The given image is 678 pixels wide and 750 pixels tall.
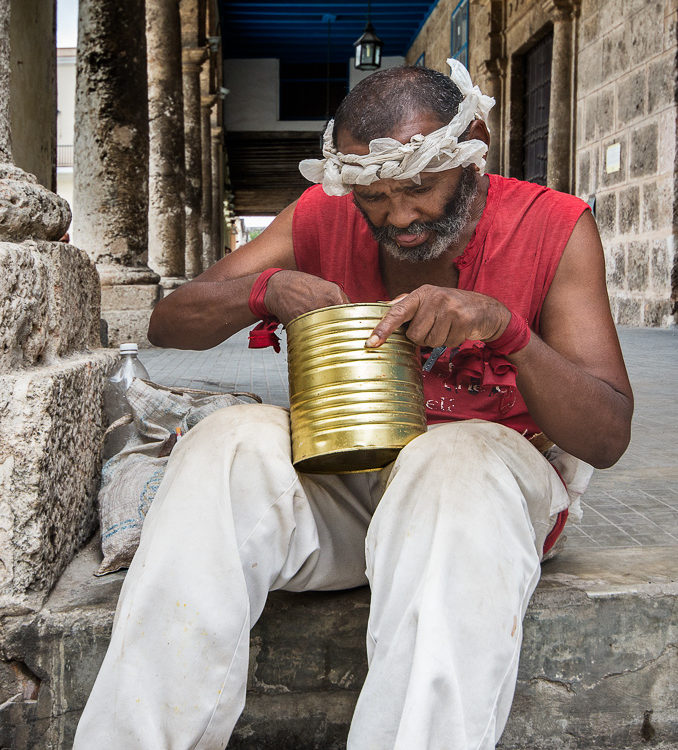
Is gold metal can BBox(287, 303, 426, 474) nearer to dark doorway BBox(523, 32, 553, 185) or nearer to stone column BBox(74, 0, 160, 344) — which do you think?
stone column BBox(74, 0, 160, 344)

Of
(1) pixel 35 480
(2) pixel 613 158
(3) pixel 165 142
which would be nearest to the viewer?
(1) pixel 35 480

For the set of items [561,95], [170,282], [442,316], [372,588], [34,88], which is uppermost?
[561,95]

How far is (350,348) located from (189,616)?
0.56 m

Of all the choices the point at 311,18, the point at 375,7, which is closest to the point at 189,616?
the point at 375,7

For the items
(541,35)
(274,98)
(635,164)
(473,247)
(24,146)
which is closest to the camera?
(473,247)

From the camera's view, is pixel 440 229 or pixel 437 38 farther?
pixel 437 38

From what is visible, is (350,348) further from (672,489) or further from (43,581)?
(672,489)

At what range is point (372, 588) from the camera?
4.98ft

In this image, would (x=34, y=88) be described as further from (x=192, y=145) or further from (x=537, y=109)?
(x=192, y=145)

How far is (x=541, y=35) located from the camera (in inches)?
429

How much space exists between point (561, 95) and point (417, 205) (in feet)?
29.2

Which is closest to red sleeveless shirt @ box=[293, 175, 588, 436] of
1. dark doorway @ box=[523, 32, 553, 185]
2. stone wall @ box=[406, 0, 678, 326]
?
stone wall @ box=[406, 0, 678, 326]

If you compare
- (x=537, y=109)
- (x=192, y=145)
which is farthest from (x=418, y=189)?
(x=192, y=145)

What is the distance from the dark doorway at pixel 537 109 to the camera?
10.9 m
